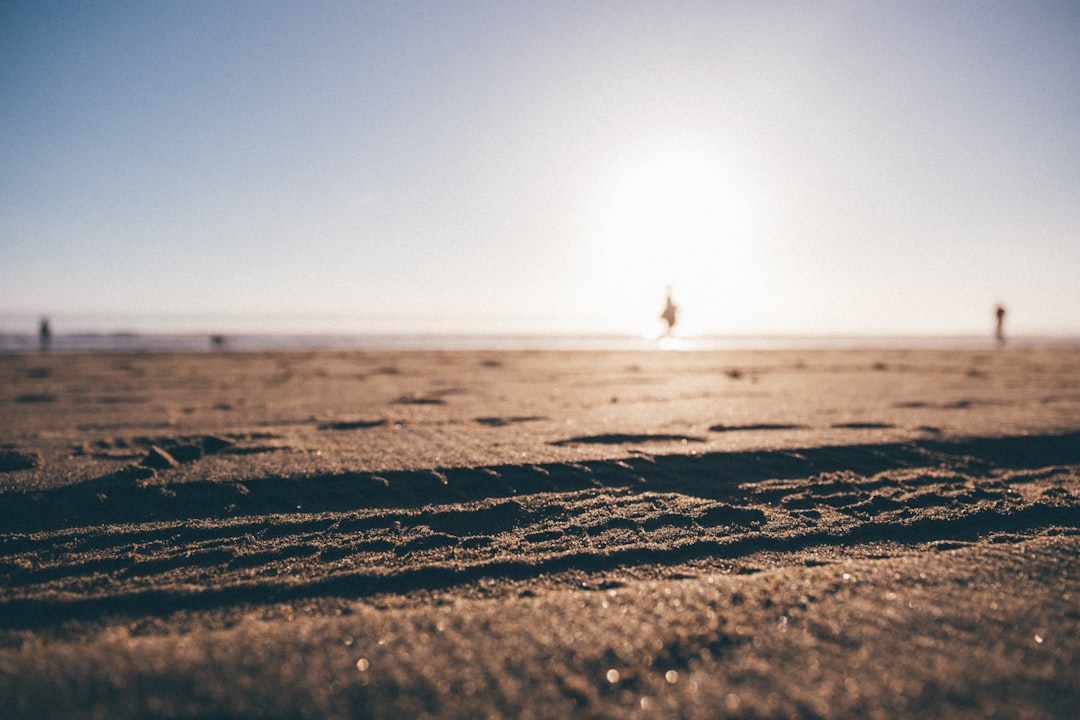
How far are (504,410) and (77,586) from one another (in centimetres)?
326

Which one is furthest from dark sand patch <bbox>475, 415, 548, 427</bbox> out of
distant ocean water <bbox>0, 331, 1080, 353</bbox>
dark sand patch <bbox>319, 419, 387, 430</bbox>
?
distant ocean water <bbox>0, 331, 1080, 353</bbox>

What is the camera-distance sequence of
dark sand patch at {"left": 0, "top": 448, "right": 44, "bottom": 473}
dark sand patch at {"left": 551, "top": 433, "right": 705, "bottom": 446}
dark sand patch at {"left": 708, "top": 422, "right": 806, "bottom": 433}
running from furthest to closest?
dark sand patch at {"left": 708, "top": 422, "right": 806, "bottom": 433}, dark sand patch at {"left": 551, "top": 433, "right": 705, "bottom": 446}, dark sand patch at {"left": 0, "top": 448, "right": 44, "bottom": 473}

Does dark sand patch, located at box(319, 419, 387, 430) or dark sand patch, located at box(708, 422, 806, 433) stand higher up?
dark sand patch, located at box(708, 422, 806, 433)

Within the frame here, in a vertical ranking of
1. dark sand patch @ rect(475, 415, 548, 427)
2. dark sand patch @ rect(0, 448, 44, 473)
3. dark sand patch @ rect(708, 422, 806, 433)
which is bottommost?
dark sand patch @ rect(0, 448, 44, 473)

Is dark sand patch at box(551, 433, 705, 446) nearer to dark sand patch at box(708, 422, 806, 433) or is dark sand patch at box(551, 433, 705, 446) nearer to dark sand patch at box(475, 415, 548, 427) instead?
dark sand patch at box(708, 422, 806, 433)

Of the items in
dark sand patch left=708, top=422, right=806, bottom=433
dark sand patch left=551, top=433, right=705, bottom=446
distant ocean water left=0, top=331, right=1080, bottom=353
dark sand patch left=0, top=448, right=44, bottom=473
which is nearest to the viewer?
dark sand patch left=0, top=448, right=44, bottom=473

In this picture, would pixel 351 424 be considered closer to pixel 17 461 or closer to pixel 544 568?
pixel 17 461

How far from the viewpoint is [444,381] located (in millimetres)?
7492

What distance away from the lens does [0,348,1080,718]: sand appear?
1.24 m

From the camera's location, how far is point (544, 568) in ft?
6.14

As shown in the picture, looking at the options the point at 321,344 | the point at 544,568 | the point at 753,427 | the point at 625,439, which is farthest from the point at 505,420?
the point at 321,344

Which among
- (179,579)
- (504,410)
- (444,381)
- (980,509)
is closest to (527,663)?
(179,579)

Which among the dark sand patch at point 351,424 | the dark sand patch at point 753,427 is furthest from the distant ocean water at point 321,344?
the dark sand patch at point 753,427

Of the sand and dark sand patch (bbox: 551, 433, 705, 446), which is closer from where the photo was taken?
the sand
